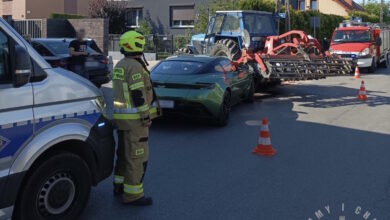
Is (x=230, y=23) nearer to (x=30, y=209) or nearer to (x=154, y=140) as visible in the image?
(x=154, y=140)

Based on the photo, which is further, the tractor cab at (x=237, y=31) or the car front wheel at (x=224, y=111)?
the tractor cab at (x=237, y=31)

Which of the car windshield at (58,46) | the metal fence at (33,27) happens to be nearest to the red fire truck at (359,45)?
the car windshield at (58,46)

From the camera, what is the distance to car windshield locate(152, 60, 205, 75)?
916 centimetres

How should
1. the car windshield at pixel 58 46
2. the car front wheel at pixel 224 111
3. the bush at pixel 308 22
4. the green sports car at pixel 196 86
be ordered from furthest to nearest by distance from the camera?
the bush at pixel 308 22, the car windshield at pixel 58 46, the car front wheel at pixel 224 111, the green sports car at pixel 196 86

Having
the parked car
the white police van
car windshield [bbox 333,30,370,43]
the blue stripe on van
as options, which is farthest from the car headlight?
the blue stripe on van

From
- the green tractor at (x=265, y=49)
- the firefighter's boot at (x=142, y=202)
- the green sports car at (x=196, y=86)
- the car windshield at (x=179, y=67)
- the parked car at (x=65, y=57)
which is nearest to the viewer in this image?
the firefighter's boot at (x=142, y=202)

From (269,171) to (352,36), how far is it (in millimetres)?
18077

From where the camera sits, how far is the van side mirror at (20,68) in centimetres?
358

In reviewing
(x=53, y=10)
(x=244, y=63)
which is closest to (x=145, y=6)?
(x=53, y=10)

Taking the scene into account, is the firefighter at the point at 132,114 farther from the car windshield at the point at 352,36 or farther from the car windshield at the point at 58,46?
the car windshield at the point at 352,36

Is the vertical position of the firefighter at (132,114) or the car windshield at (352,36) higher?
the car windshield at (352,36)

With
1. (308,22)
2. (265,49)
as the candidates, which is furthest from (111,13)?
(265,49)

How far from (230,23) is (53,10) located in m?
27.5

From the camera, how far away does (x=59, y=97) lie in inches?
156
